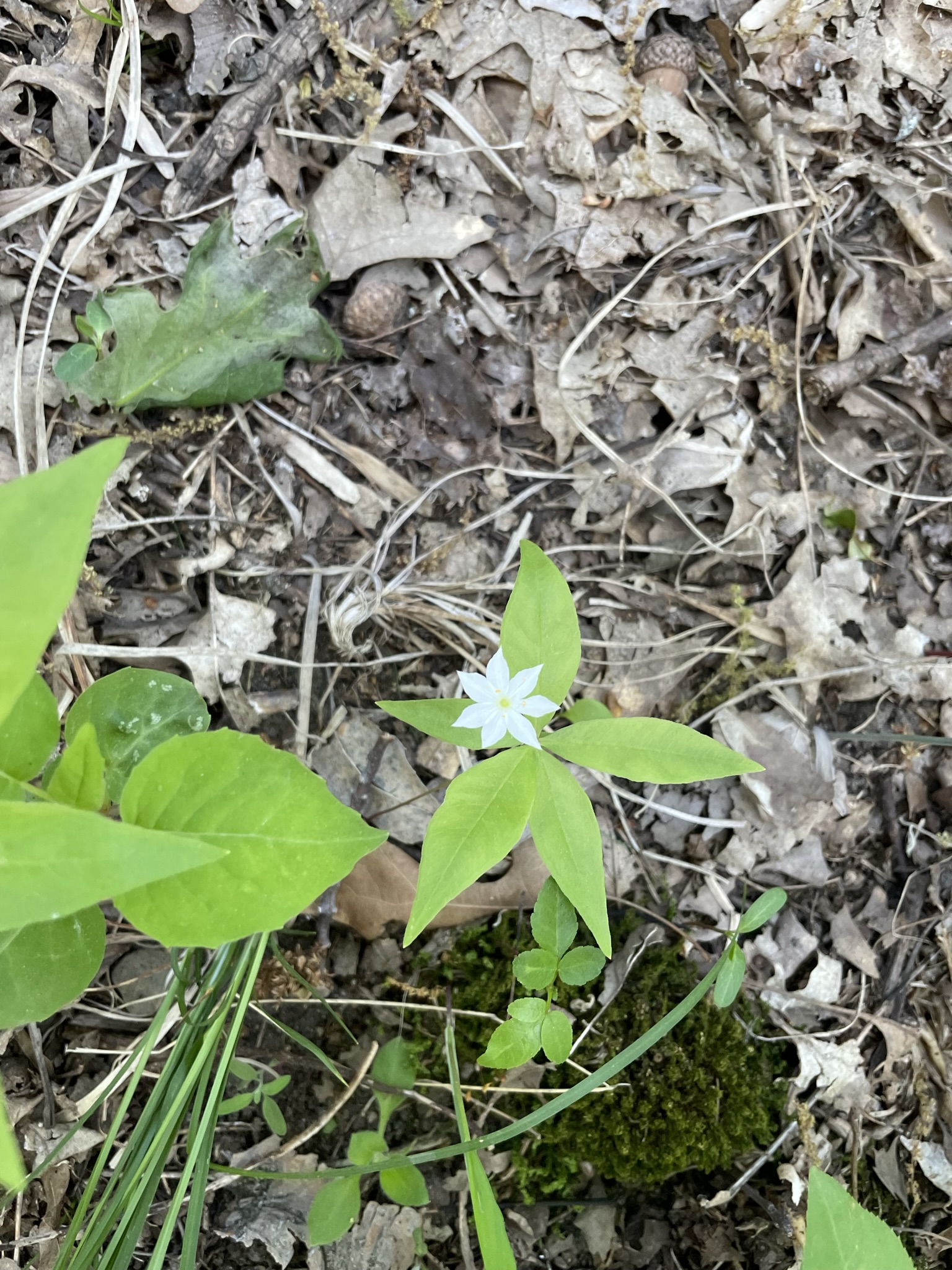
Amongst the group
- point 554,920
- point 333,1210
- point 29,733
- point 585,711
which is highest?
point 29,733

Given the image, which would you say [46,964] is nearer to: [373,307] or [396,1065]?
[396,1065]

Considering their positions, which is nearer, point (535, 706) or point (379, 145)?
point (535, 706)

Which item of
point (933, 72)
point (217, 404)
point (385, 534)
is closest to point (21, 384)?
point (217, 404)

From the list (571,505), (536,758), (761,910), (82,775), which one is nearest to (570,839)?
(536,758)

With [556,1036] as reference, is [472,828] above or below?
above

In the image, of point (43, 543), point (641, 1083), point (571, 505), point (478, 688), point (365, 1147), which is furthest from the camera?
point (571, 505)

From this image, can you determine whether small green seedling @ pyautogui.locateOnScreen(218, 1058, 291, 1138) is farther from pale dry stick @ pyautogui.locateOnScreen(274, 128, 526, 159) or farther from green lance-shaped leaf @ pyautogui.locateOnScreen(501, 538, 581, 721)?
pale dry stick @ pyautogui.locateOnScreen(274, 128, 526, 159)
